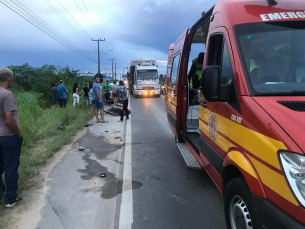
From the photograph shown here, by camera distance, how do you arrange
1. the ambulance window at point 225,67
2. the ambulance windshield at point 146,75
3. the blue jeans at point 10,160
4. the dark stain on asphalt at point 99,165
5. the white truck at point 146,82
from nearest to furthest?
the ambulance window at point 225,67, the blue jeans at point 10,160, the dark stain on asphalt at point 99,165, the white truck at point 146,82, the ambulance windshield at point 146,75

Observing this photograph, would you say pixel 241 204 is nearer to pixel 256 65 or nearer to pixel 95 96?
pixel 256 65

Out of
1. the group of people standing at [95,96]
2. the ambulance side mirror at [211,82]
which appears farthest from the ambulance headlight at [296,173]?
the group of people standing at [95,96]

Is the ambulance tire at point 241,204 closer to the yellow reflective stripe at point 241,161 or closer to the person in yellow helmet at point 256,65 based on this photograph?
the yellow reflective stripe at point 241,161

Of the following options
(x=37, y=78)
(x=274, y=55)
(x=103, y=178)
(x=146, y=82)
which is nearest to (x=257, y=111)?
(x=274, y=55)

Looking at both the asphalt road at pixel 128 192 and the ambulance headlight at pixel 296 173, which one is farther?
the asphalt road at pixel 128 192

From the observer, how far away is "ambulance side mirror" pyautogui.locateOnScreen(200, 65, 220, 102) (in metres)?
2.65

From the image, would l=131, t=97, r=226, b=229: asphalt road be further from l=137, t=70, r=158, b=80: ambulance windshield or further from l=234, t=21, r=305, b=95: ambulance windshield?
l=137, t=70, r=158, b=80: ambulance windshield

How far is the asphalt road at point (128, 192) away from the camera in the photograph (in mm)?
3392

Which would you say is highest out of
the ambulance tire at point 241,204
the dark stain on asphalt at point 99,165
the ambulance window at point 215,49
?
the ambulance window at point 215,49

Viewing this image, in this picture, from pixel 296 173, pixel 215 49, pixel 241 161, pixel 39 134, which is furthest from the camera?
pixel 39 134

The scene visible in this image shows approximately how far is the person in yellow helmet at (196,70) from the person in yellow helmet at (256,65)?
2874mm

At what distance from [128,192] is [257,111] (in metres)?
2.73

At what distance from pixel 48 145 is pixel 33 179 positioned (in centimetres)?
215

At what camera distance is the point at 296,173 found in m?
1.75
